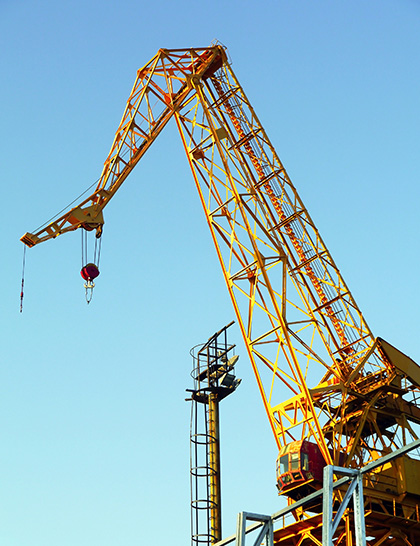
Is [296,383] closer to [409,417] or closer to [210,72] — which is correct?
[409,417]

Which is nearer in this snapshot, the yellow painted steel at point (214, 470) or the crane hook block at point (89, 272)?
the crane hook block at point (89, 272)

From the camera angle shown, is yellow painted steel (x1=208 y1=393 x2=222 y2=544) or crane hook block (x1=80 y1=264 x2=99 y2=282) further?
yellow painted steel (x1=208 y1=393 x2=222 y2=544)

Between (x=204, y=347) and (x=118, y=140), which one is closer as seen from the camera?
(x=118, y=140)

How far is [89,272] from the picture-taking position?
1278 inches

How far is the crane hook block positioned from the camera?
32438 mm

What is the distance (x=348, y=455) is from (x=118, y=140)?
58.9ft

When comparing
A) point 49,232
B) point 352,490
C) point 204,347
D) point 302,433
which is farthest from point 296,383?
point 352,490

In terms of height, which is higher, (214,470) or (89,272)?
(89,272)

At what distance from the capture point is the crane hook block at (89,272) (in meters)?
32.4

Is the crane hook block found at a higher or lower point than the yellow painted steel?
higher

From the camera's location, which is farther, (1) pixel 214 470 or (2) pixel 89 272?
(1) pixel 214 470

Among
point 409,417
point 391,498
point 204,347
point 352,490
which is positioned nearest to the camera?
point 352,490

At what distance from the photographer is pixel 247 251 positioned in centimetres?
3356

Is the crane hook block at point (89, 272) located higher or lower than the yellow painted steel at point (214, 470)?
higher
